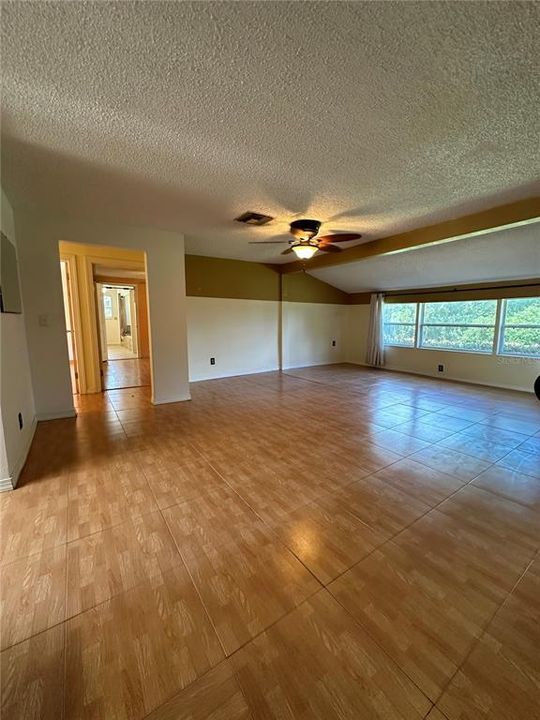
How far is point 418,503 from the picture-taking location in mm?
2064

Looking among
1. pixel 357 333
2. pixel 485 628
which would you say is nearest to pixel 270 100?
pixel 485 628

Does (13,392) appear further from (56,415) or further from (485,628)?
(485,628)

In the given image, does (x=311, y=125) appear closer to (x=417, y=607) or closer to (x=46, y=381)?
(x=417, y=607)

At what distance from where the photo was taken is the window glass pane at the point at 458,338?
18.9ft

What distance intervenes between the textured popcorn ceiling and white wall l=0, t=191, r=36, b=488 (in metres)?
1.21

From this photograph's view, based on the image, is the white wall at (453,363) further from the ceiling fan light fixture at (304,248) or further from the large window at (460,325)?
the ceiling fan light fixture at (304,248)

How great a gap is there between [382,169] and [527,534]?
2.68 meters

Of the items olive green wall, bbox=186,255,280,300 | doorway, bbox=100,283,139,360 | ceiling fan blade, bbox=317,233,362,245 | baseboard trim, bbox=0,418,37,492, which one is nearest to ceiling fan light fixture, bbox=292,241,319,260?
ceiling fan blade, bbox=317,233,362,245

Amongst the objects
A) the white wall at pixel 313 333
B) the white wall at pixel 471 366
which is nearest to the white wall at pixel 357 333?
the white wall at pixel 313 333

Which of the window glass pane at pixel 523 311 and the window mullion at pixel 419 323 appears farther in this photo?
the window mullion at pixel 419 323

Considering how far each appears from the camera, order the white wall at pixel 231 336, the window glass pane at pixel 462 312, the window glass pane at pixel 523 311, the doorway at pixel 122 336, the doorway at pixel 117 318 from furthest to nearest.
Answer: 1. the doorway at pixel 117 318
2. the doorway at pixel 122 336
3. the white wall at pixel 231 336
4. the window glass pane at pixel 462 312
5. the window glass pane at pixel 523 311

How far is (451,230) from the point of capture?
3.59 meters

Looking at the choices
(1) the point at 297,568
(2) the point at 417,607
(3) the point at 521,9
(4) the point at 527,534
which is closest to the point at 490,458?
(4) the point at 527,534

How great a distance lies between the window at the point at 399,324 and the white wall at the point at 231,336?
281cm
